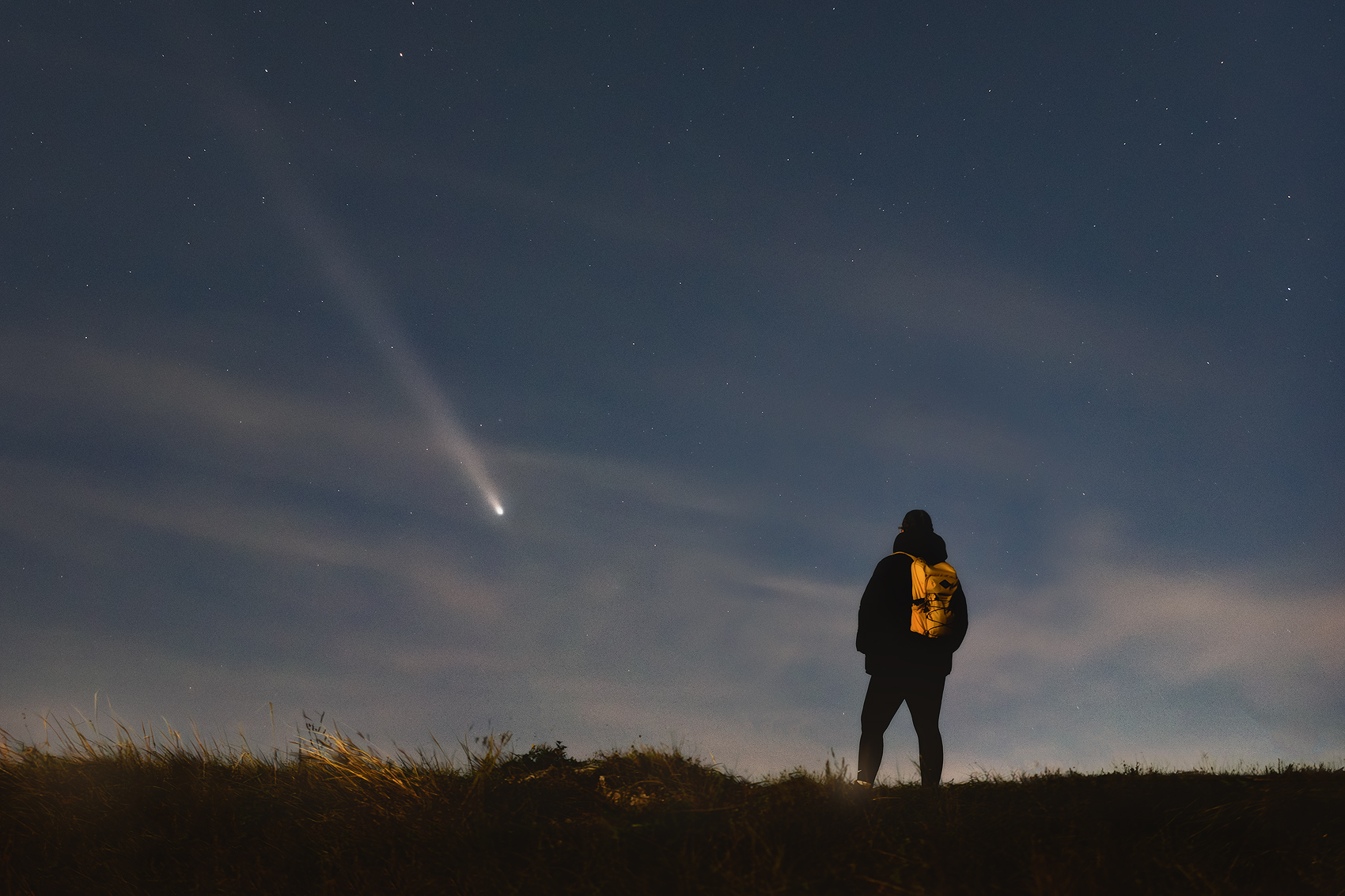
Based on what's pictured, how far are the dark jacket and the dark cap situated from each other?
198 mm

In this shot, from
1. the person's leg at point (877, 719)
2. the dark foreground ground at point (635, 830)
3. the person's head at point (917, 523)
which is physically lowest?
the dark foreground ground at point (635, 830)

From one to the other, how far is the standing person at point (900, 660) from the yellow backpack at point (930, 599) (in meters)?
0.02

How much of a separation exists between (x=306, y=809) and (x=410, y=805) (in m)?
1.08

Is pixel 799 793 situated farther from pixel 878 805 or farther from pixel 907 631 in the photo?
pixel 907 631

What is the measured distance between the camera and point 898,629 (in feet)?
25.8

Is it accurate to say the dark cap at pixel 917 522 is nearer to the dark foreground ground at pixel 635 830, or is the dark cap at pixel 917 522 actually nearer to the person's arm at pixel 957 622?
the person's arm at pixel 957 622

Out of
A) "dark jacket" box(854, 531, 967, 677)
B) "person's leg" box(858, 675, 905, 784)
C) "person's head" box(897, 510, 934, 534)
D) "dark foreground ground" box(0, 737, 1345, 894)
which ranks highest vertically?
"person's head" box(897, 510, 934, 534)

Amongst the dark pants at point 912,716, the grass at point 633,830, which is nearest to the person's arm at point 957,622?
the dark pants at point 912,716

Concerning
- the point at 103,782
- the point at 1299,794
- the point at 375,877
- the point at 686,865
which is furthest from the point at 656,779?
the point at 103,782

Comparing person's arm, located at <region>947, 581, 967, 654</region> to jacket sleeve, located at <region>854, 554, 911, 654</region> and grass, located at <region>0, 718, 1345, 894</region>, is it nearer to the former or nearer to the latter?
jacket sleeve, located at <region>854, 554, 911, 654</region>

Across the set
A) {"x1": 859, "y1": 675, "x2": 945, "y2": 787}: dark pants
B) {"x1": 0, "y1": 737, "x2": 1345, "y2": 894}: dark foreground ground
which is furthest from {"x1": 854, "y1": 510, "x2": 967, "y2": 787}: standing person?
{"x1": 0, "y1": 737, "x2": 1345, "y2": 894}: dark foreground ground

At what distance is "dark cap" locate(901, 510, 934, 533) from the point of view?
8.32m

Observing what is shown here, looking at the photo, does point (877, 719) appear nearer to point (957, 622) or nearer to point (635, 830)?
point (957, 622)

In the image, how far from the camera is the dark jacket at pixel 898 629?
25.6 ft
